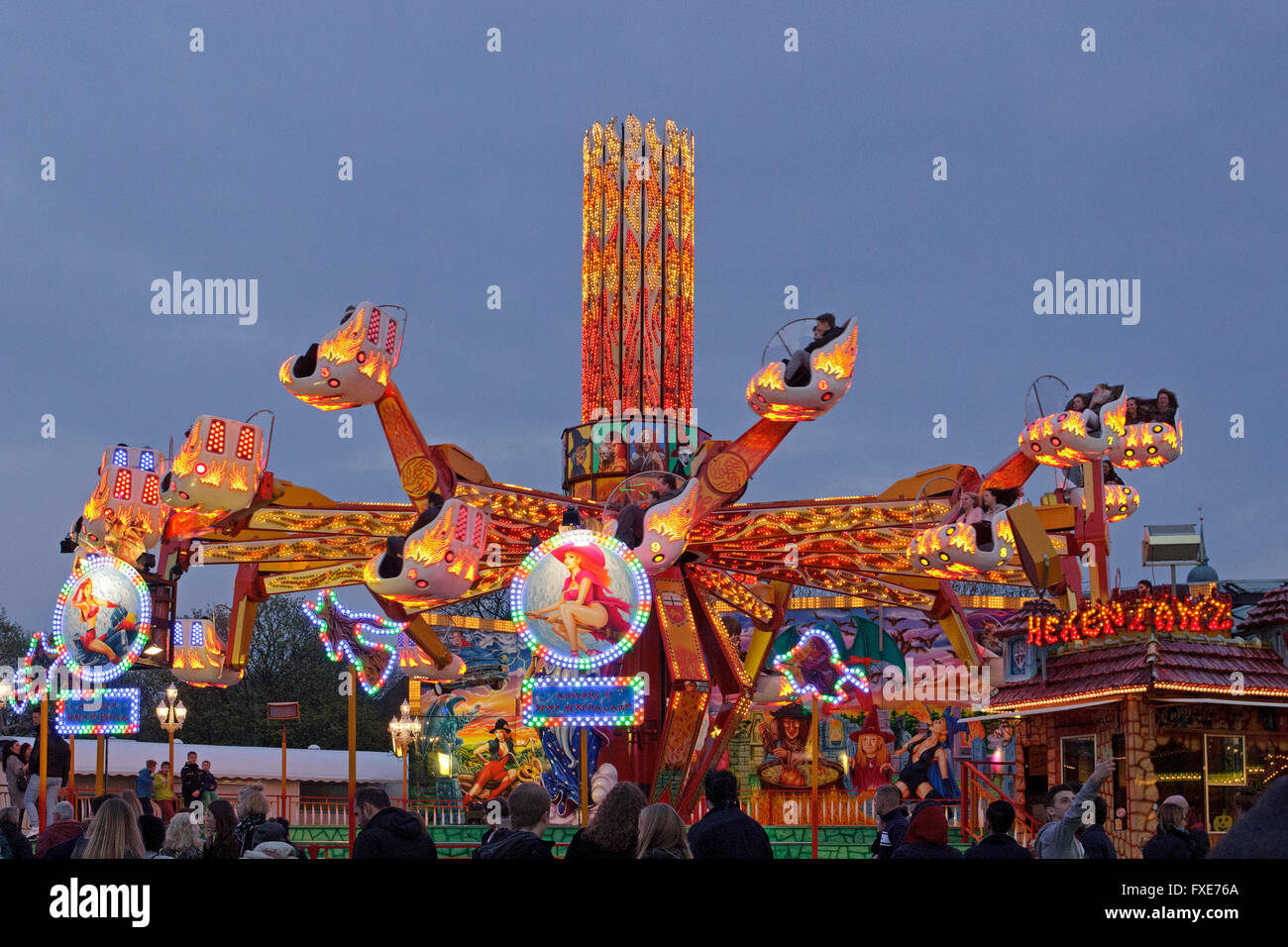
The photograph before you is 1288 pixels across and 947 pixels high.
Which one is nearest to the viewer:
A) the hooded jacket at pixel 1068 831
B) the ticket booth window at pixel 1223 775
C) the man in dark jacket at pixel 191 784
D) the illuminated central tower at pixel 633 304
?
the hooded jacket at pixel 1068 831

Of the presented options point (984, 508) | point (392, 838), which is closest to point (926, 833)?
point (392, 838)

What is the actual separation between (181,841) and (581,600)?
31.9 feet

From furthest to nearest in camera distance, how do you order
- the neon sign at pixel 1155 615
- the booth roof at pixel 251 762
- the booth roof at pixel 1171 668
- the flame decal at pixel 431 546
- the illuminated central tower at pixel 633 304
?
the booth roof at pixel 251 762
the illuminated central tower at pixel 633 304
the neon sign at pixel 1155 615
the booth roof at pixel 1171 668
the flame decal at pixel 431 546

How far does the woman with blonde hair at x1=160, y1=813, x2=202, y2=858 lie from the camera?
283 inches

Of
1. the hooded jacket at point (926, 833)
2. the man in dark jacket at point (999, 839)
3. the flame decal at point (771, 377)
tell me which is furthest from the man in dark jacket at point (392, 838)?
the flame decal at point (771, 377)

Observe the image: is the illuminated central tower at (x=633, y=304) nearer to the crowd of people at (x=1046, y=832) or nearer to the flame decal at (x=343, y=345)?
the flame decal at (x=343, y=345)

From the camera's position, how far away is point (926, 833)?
641 centimetres

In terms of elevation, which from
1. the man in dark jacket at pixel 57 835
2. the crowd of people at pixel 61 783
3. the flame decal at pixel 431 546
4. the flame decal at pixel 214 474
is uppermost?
the flame decal at pixel 214 474

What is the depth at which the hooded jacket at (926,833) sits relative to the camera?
20.8 feet

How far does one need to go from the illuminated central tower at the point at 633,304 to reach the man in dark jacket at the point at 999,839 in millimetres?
16816

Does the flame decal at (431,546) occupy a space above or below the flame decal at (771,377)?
below

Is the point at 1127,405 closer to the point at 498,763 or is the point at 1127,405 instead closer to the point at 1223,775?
the point at 1223,775

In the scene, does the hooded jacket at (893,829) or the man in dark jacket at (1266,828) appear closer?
the man in dark jacket at (1266,828)
